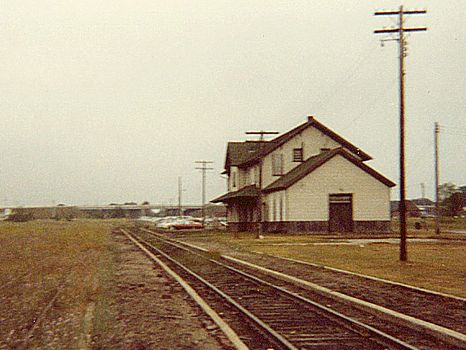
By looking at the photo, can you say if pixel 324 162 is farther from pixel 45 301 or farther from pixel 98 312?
pixel 98 312

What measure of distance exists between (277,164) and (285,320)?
45181mm

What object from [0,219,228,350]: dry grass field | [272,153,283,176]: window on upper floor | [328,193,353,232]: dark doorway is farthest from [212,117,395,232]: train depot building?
[0,219,228,350]: dry grass field

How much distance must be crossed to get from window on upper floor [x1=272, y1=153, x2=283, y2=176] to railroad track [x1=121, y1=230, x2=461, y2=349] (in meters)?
37.6

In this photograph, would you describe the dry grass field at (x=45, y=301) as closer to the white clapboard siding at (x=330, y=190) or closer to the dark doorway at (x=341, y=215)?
the white clapboard siding at (x=330, y=190)

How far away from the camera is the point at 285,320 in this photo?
11.9 meters

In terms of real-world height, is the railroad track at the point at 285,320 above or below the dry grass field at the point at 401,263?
below

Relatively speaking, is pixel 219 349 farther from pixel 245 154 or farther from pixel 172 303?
pixel 245 154

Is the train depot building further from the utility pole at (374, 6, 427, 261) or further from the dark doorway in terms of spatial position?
the utility pole at (374, 6, 427, 261)

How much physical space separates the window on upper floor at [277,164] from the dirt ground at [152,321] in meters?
38.3

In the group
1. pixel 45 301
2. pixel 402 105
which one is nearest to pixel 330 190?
pixel 402 105

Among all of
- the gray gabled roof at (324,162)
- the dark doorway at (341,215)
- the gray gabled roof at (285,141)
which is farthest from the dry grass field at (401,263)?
the gray gabled roof at (285,141)

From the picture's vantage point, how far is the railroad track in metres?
9.69

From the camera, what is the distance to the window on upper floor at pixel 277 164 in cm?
5662

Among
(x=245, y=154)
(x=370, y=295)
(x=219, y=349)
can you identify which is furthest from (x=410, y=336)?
(x=245, y=154)
